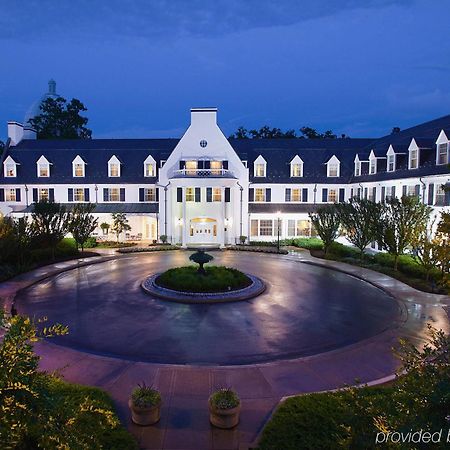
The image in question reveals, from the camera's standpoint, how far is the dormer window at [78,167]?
45.8 metres

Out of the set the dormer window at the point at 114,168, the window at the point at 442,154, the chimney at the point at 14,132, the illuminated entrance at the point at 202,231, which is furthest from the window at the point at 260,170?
the chimney at the point at 14,132

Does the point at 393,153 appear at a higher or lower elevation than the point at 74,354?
higher

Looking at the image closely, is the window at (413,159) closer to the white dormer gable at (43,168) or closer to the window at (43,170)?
the white dormer gable at (43,168)

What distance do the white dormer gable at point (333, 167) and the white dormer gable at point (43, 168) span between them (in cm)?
3403

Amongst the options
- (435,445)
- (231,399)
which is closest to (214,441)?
(231,399)

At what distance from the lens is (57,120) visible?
71188mm

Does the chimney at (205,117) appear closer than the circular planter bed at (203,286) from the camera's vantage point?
No

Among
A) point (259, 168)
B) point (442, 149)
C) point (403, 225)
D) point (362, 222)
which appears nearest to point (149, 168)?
point (259, 168)

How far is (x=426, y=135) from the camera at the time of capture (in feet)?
120

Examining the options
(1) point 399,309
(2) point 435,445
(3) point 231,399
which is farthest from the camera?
(1) point 399,309

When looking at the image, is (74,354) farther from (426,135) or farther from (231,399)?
(426,135)

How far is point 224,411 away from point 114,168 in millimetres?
41139

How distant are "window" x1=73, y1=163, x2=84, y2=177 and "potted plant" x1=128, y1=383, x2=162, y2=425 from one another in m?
41.1

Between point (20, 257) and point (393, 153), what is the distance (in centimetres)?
3445
